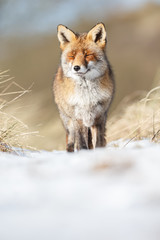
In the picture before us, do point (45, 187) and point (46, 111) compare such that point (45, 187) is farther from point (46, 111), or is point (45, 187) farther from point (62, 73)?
point (46, 111)

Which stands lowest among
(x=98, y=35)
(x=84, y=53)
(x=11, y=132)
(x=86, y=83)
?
(x=11, y=132)

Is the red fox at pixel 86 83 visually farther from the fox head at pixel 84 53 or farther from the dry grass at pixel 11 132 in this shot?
the dry grass at pixel 11 132

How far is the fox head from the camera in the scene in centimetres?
445

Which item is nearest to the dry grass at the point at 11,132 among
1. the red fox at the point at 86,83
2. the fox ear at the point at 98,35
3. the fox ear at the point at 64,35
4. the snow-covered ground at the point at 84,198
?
the red fox at the point at 86,83

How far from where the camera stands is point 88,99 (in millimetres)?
4598

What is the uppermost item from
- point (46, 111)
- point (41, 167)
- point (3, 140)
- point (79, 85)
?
point (41, 167)

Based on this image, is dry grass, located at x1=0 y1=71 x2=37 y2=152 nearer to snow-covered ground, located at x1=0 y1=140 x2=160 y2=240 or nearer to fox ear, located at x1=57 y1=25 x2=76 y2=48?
fox ear, located at x1=57 y1=25 x2=76 y2=48

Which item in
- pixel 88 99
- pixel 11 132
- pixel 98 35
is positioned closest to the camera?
pixel 11 132

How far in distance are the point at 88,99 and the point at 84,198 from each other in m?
3.11

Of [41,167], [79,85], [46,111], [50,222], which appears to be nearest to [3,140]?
[79,85]

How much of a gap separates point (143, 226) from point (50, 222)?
0.34 m

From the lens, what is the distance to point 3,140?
13.4 ft

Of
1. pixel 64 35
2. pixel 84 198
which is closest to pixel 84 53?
pixel 64 35

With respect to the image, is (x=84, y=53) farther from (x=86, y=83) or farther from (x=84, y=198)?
(x=84, y=198)
